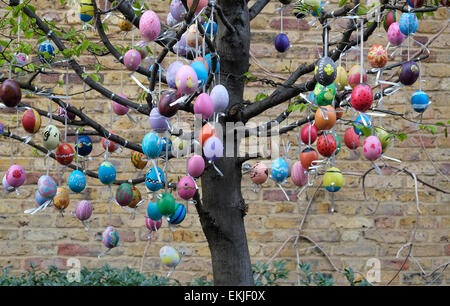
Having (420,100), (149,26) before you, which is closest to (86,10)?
(149,26)

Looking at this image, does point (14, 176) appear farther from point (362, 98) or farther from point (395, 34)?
point (395, 34)

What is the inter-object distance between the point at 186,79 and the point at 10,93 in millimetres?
493

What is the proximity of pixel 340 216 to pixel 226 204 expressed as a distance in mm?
1331

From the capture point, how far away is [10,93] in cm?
129

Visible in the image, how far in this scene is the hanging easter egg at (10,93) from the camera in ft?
4.21

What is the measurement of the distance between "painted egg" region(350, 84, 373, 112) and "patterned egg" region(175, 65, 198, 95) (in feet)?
1.26

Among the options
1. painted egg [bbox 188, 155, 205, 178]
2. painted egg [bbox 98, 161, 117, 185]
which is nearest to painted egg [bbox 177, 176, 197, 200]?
painted egg [bbox 188, 155, 205, 178]

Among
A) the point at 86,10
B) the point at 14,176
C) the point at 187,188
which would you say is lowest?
the point at 187,188

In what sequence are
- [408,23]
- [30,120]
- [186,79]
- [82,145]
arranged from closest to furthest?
[186,79], [408,23], [30,120], [82,145]

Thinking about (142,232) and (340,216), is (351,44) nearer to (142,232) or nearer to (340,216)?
(340,216)

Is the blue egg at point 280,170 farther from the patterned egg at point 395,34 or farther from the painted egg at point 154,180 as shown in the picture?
the patterned egg at point 395,34

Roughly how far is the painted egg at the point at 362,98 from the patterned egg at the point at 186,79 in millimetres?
384

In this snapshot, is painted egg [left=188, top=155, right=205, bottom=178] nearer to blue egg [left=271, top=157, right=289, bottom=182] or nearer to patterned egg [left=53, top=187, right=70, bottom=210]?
blue egg [left=271, top=157, right=289, bottom=182]

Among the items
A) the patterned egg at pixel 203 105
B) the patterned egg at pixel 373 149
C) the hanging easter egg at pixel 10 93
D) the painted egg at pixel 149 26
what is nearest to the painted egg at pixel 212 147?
the patterned egg at pixel 203 105
